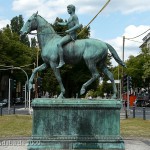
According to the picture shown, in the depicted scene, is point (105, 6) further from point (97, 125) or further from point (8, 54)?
point (8, 54)

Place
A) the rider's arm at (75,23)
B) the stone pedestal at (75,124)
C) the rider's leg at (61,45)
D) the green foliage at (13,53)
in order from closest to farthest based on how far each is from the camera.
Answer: the stone pedestal at (75,124), the rider's leg at (61,45), the rider's arm at (75,23), the green foliage at (13,53)

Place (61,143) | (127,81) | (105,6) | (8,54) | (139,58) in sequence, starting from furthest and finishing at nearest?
(139,58), (8,54), (127,81), (105,6), (61,143)

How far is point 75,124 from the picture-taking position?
1113 centimetres

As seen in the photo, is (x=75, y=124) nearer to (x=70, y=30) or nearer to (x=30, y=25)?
(x=70, y=30)

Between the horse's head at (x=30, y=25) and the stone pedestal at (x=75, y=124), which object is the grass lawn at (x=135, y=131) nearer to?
the stone pedestal at (x=75, y=124)

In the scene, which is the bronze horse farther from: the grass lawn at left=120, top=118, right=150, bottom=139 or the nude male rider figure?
the grass lawn at left=120, top=118, right=150, bottom=139

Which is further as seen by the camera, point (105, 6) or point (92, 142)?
point (105, 6)

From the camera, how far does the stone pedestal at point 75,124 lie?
1103 cm

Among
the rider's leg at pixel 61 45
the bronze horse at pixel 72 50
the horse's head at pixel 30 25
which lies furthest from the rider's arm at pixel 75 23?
the horse's head at pixel 30 25

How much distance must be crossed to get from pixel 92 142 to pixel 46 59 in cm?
286

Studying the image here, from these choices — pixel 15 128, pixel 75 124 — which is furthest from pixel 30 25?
pixel 15 128

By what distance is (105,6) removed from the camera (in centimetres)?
1177

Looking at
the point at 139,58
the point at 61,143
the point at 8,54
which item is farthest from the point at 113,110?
the point at 139,58

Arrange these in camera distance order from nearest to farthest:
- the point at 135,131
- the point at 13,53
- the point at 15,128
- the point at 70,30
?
1. the point at 70,30
2. the point at 135,131
3. the point at 15,128
4. the point at 13,53
